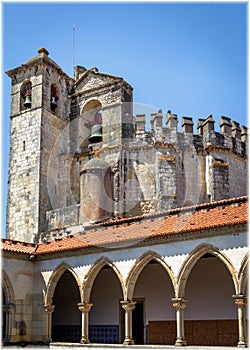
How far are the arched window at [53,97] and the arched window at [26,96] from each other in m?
1.20

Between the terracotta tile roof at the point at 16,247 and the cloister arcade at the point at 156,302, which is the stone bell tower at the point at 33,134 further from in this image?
the cloister arcade at the point at 156,302

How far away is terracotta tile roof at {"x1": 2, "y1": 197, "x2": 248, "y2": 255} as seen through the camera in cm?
1545

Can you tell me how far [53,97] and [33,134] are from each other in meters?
2.87

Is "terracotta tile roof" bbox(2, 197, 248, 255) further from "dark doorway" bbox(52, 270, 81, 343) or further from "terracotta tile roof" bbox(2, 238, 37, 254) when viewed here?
"dark doorway" bbox(52, 270, 81, 343)

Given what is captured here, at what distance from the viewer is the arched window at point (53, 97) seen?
98.5ft

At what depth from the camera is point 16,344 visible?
18.2m

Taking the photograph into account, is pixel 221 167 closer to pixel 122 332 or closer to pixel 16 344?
pixel 122 332

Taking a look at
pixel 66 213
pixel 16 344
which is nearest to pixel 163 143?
pixel 66 213

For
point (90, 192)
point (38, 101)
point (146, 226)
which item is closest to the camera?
point (146, 226)

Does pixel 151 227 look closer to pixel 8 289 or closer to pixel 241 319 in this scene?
pixel 241 319

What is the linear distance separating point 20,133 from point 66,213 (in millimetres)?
6027

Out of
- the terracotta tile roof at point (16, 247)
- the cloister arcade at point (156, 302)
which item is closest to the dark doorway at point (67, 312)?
the cloister arcade at point (156, 302)

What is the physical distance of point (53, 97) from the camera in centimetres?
3022

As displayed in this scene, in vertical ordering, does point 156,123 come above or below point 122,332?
above
